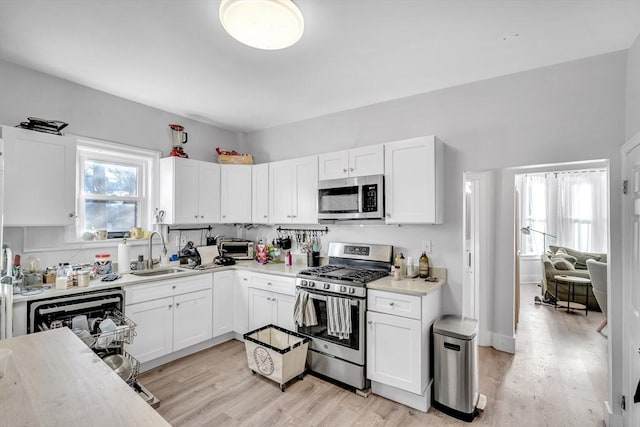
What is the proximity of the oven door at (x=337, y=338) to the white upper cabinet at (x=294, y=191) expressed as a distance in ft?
3.16

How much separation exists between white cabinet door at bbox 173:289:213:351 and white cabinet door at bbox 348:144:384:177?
211cm

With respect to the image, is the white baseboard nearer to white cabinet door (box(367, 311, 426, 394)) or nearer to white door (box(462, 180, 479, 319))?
white door (box(462, 180, 479, 319))

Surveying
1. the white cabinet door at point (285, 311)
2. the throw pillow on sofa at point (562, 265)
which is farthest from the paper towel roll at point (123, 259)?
the throw pillow on sofa at point (562, 265)

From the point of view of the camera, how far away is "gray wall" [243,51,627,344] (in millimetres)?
2320

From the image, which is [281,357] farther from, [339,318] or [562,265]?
[562,265]

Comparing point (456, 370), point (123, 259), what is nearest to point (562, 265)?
point (456, 370)

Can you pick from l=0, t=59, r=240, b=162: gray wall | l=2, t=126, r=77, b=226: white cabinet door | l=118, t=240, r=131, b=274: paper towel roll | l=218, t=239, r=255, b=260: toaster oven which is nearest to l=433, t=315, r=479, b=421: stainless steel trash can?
l=218, t=239, r=255, b=260: toaster oven

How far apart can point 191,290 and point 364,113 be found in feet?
8.92

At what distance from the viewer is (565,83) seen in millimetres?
2432

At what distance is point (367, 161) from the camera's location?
3.01 m

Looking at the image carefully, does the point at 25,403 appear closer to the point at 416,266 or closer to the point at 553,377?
the point at 416,266

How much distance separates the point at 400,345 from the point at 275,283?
1.41m

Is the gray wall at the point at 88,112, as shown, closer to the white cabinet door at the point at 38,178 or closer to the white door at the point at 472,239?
the white cabinet door at the point at 38,178

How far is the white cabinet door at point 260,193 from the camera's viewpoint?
3.89m
